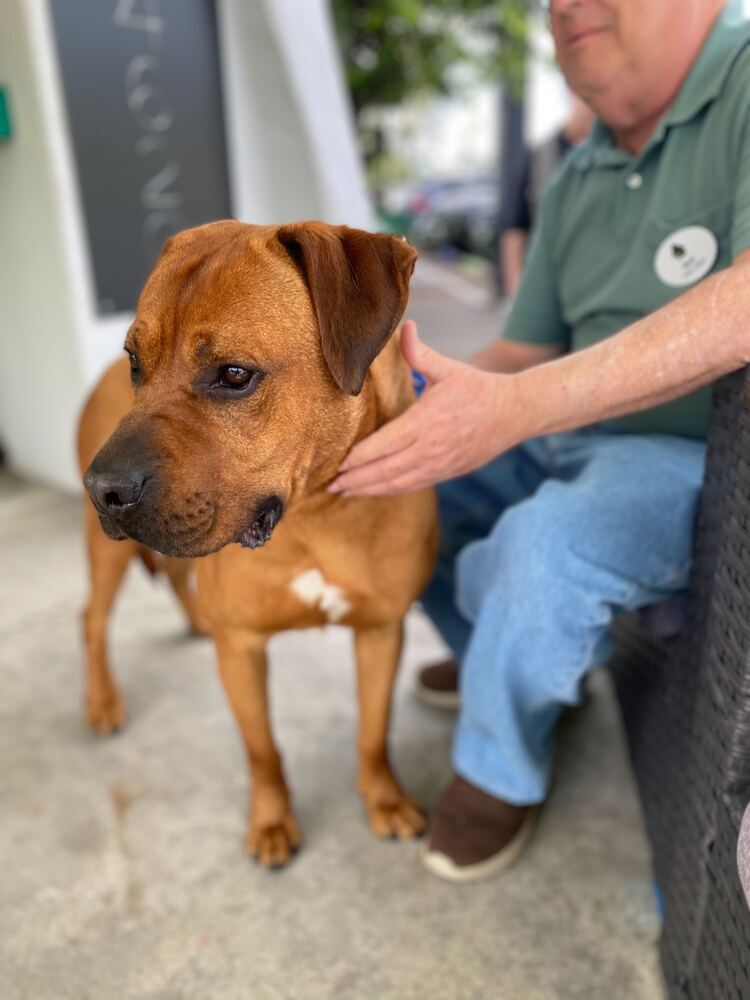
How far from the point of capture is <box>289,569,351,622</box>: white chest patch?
61.7 inches

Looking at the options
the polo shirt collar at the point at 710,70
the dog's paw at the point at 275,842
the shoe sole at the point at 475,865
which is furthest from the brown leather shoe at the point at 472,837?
the polo shirt collar at the point at 710,70

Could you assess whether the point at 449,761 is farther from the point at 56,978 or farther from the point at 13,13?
the point at 13,13

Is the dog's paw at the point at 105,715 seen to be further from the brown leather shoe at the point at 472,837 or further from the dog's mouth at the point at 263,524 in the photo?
the dog's mouth at the point at 263,524

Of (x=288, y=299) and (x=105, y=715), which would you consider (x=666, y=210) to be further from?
(x=105, y=715)

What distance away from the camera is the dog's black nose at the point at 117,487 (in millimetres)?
1153

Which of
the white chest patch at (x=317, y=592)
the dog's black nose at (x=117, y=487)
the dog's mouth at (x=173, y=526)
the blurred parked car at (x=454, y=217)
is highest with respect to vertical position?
the dog's black nose at (x=117, y=487)

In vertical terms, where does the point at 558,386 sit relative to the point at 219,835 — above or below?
above

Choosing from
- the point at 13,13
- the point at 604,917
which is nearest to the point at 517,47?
the point at 13,13

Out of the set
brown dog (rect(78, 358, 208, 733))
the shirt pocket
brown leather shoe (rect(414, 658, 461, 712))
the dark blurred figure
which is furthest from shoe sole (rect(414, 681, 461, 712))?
the dark blurred figure

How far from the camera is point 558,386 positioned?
1.39m

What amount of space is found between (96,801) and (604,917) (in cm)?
126

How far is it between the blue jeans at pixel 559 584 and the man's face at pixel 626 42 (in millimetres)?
763

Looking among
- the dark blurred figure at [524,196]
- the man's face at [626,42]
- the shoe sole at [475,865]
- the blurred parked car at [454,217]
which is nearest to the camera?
the man's face at [626,42]

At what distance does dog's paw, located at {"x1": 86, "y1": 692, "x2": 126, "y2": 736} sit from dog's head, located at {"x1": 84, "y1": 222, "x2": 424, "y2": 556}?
1.25 m
